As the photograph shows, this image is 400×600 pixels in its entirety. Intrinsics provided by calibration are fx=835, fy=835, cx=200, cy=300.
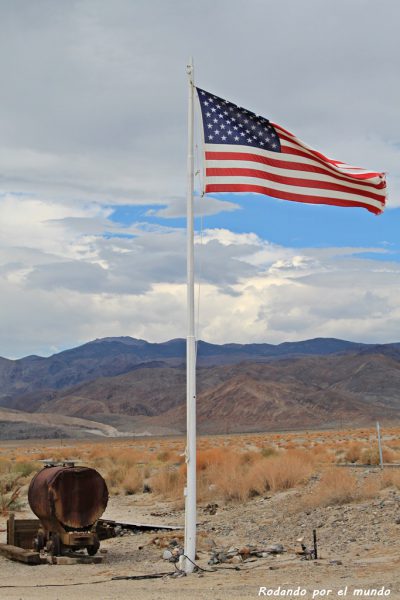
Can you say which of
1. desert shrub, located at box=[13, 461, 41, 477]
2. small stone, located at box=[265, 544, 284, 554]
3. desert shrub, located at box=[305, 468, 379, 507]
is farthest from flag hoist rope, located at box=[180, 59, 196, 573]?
desert shrub, located at box=[13, 461, 41, 477]

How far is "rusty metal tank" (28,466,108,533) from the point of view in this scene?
13.6m

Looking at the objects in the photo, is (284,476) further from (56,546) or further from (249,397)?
(249,397)

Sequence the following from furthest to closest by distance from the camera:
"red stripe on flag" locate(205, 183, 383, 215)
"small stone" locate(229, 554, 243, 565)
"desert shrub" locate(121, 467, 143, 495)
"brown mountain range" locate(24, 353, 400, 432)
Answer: "brown mountain range" locate(24, 353, 400, 432)
"desert shrub" locate(121, 467, 143, 495)
"small stone" locate(229, 554, 243, 565)
"red stripe on flag" locate(205, 183, 383, 215)

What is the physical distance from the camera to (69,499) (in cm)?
1370

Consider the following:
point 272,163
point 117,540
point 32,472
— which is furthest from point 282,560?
point 32,472

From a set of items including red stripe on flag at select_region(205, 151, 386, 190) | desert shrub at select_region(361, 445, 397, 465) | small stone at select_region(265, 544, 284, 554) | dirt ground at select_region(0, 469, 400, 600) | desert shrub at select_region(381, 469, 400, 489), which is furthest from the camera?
desert shrub at select_region(361, 445, 397, 465)

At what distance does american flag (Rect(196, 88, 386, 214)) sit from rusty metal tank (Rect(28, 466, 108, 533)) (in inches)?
209

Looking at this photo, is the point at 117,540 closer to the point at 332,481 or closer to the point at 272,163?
the point at 332,481

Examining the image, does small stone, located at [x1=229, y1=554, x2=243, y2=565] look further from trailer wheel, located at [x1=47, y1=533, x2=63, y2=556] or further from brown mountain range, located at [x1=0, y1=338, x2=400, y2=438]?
brown mountain range, located at [x1=0, y1=338, x2=400, y2=438]

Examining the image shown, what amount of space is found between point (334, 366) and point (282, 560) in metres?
152

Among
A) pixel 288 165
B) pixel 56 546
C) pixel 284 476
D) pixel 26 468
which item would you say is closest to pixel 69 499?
pixel 56 546

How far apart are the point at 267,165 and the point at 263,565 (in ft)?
19.7

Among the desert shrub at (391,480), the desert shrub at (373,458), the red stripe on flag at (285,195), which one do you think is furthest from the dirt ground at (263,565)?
the desert shrub at (373,458)

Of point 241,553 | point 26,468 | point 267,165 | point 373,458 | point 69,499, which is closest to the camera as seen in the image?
point 267,165
